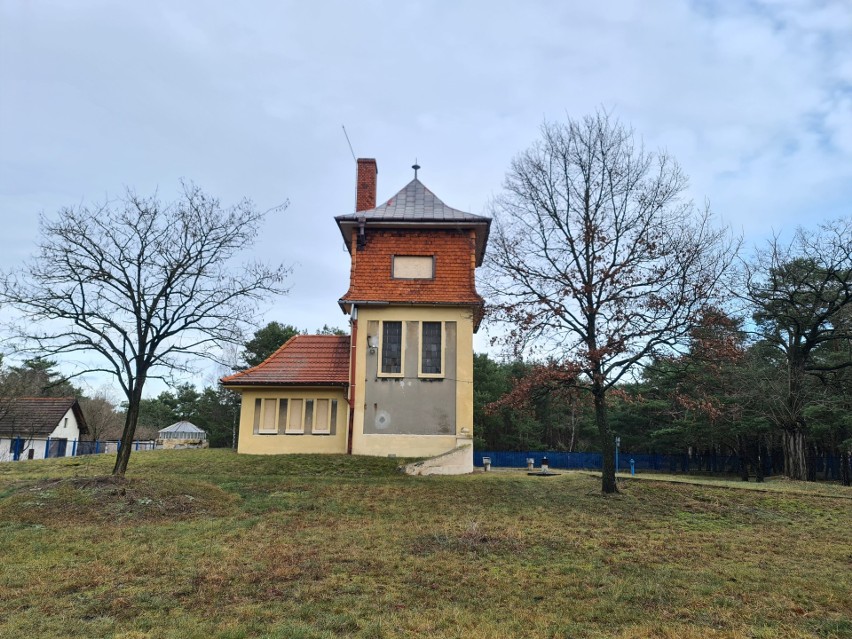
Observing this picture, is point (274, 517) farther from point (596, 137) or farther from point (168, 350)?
point (596, 137)

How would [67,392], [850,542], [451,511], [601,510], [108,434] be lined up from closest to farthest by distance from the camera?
[850,542] < [451,511] < [601,510] < [67,392] < [108,434]

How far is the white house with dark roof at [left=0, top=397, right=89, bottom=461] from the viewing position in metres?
37.8

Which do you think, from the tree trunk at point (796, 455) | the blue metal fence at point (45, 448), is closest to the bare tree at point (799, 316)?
the tree trunk at point (796, 455)

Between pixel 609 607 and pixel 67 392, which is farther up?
pixel 67 392

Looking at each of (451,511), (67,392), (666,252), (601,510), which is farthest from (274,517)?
(67,392)

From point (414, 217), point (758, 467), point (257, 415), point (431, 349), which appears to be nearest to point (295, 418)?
point (257, 415)

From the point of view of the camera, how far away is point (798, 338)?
26703mm

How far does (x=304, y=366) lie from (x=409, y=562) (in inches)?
633

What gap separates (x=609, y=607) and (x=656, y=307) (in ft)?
31.7

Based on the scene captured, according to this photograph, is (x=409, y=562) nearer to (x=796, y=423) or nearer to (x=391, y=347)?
(x=391, y=347)

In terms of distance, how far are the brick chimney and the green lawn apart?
509 inches

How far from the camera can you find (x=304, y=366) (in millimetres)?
23359

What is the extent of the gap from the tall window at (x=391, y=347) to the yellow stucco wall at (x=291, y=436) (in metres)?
2.12

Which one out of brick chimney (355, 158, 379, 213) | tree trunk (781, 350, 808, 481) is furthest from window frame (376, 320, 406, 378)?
tree trunk (781, 350, 808, 481)
